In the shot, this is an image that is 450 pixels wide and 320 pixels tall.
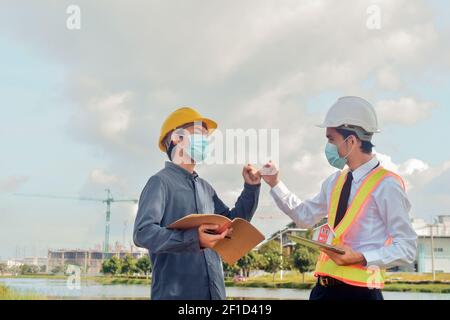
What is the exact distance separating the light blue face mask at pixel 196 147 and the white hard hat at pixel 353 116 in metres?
0.68

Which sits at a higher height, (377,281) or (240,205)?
(240,205)

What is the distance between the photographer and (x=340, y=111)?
3090mm

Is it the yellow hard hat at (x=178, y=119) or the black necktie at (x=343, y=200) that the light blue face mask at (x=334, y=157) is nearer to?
the black necktie at (x=343, y=200)

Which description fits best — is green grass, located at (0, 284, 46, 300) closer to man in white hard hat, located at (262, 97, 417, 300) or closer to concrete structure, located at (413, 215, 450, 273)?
man in white hard hat, located at (262, 97, 417, 300)

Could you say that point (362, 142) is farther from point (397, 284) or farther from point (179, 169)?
point (397, 284)

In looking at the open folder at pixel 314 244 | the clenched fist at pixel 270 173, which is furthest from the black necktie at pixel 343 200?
the clenched fist at pixel 270 173

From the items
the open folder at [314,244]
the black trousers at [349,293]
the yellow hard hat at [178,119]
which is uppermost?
the yellow hard hat at [178,119]

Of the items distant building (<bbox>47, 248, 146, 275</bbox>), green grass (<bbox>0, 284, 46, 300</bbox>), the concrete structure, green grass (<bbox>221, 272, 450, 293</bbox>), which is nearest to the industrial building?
the concrete structure

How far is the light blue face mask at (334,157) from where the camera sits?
3.18 metres

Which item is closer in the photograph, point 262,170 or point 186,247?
point 186,247

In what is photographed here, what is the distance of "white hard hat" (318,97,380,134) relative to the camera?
305 centimetres
